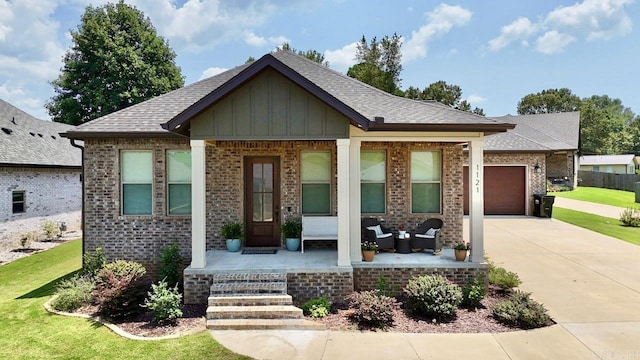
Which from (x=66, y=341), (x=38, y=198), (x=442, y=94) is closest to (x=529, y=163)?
(x=66, y=341)

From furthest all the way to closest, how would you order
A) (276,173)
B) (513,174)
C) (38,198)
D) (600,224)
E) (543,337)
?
1. (513,174)
2. (600,224)
3. (38,198)
4. (276,173)
5. (543,337)

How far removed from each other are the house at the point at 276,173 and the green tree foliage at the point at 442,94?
37.6 m

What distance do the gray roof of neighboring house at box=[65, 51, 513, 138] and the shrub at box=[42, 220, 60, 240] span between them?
9307mm

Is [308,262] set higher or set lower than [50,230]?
higher

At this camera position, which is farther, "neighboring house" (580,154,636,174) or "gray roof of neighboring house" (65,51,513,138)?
"neighboring house" (580,154,636,174)

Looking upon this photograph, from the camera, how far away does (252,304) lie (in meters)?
6.50

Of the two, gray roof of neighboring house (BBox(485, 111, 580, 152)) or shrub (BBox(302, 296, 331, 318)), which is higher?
gray roof of neighboring house (BBox(485, 111, 580, 152))

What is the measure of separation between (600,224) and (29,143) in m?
25.4

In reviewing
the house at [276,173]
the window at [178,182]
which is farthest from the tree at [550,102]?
the window at [178,182]

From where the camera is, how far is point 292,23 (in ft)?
59.3

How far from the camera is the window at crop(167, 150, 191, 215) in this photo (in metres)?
8.75

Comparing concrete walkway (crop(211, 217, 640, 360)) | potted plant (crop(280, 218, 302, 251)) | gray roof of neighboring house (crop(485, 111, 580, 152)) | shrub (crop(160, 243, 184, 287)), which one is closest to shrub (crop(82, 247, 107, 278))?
shrub (crop(160, 243, 184, 287))

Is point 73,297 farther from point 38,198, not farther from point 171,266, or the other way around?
point 38,198

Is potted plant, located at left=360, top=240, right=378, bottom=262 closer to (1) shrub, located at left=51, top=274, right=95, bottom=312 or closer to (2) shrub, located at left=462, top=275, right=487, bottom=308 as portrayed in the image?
(2) shrub, located at left=462, top=275, right=487, bottom=308
